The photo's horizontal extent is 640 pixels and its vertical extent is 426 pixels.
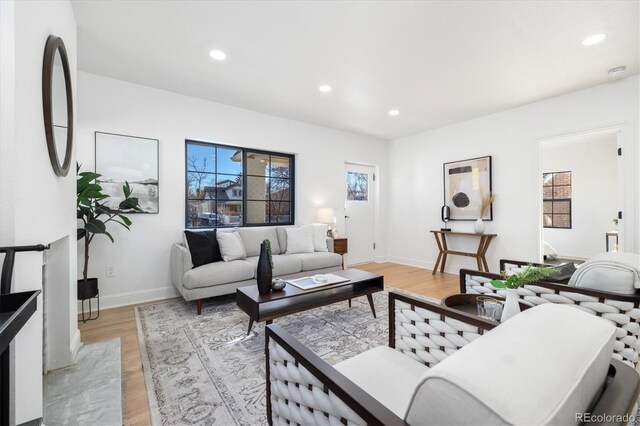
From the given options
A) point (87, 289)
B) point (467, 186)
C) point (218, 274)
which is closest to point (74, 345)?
point (87, 289)

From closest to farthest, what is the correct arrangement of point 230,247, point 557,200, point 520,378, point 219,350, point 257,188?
point 520,378, point 219,350, point 230,247, point 257,188, point 557,200

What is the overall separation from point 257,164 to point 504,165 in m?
3.78

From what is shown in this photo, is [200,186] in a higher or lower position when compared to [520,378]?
higher

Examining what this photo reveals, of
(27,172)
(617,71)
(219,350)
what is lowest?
(219,350)

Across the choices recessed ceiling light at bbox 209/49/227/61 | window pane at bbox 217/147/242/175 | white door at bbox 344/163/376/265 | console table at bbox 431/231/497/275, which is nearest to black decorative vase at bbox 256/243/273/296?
recessed ceiling light at bbox 209/49/227/61

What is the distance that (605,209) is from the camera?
5.63 metres

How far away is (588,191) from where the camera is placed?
589cm

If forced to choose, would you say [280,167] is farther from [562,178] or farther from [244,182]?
[562,178]

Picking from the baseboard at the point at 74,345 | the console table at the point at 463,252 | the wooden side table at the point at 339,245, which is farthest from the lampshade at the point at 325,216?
the baseboard at the point at 74,345

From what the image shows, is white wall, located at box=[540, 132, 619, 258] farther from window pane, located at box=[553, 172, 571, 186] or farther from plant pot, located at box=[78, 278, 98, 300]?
plant pot, located at box=[78, 278, 98, 300]

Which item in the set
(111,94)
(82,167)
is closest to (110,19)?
(111,94)

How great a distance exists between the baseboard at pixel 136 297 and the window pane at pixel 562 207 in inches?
311

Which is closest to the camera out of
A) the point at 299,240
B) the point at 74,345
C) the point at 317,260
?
the point at 74,345

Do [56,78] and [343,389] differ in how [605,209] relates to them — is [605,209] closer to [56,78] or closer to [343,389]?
[343,389]
